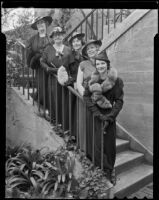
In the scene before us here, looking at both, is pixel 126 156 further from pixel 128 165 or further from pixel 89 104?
pixel 89 104

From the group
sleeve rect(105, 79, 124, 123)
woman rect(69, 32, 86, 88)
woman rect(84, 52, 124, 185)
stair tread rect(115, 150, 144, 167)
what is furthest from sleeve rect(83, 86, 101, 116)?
stair tread rect(115, 150, 144, 167)

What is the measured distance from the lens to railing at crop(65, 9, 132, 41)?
4.11 metres

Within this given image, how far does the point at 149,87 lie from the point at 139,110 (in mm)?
431

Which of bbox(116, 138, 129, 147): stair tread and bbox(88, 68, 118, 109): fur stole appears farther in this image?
bbox(116, 138, 129, 147): stair tread

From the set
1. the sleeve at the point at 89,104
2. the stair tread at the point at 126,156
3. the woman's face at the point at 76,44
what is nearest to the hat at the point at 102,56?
the woman's face at the point at 76,44

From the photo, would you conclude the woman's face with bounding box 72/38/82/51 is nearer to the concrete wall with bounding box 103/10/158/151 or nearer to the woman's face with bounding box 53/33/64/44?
the woman's face with bounding box 53/33/64/44

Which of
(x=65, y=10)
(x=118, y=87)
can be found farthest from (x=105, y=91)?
(x=65, y=10)

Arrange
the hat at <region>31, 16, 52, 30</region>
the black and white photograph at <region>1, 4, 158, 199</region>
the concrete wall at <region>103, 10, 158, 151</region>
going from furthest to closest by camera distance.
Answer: the concrete wall at <region>103, 10, 158, 151</region>, the hat at <region>31, 16, 52, 30</region>, the black and white photograph at <region>1, 4, 158, 199</region>

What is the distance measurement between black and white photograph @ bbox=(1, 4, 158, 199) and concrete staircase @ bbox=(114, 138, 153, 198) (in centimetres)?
2

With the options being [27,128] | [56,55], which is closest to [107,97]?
Result: [56,55]

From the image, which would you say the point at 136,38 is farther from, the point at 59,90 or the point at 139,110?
the point at 59,90

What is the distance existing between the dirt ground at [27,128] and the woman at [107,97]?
2.31 feet

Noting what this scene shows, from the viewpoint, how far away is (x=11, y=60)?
3783 mm

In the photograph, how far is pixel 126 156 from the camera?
13.8ft
